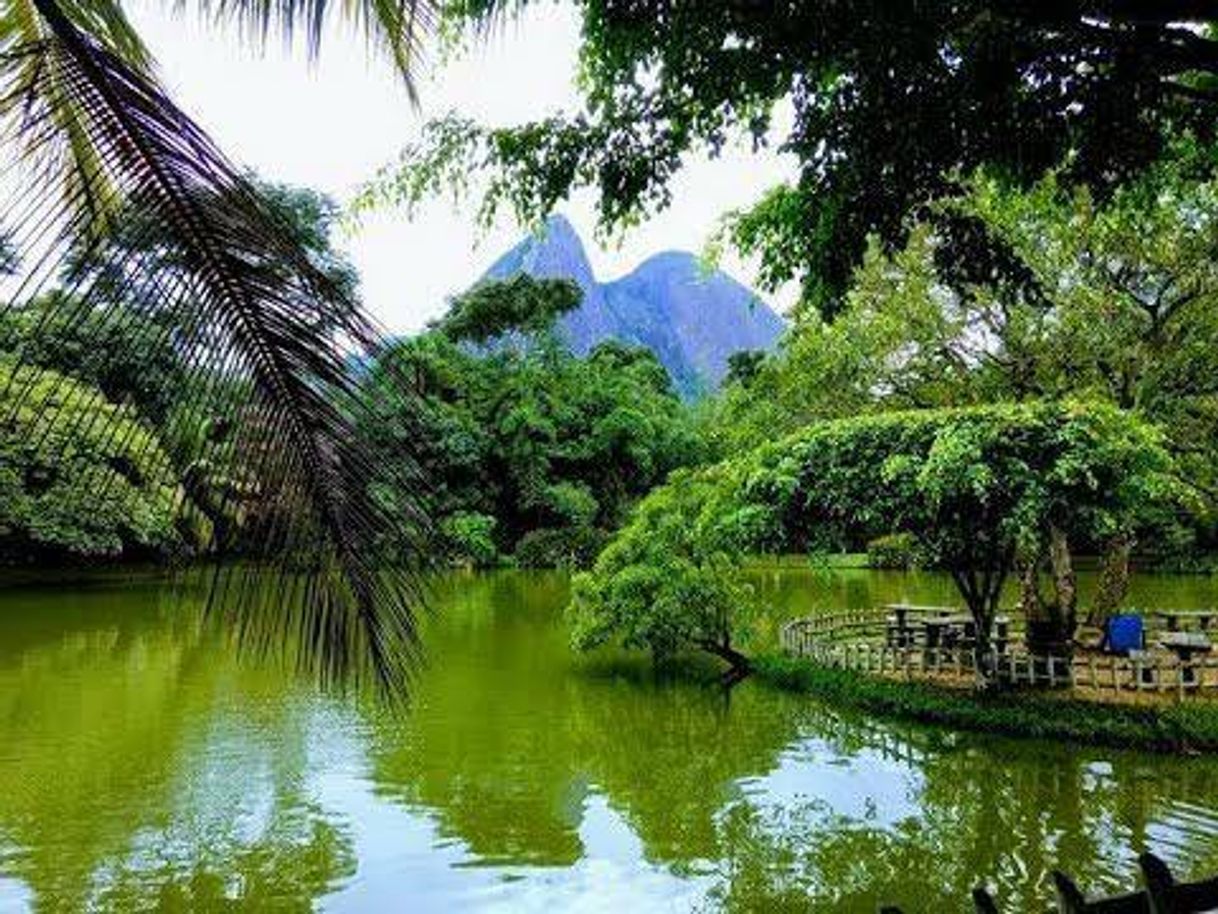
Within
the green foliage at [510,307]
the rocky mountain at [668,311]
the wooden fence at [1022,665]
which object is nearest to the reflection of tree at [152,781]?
the wooden fence at [1022,665]

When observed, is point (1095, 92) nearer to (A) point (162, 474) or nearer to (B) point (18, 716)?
(A) point (162, 474)

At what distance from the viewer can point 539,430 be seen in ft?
136

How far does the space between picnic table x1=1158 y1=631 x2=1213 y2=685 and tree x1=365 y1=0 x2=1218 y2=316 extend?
9.13 meters

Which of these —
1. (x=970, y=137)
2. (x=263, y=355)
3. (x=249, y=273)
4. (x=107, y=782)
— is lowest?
(x=107, y=782)

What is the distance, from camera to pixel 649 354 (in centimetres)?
5194

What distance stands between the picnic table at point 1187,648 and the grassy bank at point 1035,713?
54 cm

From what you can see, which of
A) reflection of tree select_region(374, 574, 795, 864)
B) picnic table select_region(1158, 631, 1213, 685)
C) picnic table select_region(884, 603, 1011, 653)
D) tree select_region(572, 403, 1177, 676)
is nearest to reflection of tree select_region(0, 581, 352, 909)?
reflection of tree select_region(374, 574, 795, 864)

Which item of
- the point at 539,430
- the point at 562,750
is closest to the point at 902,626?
the point at 562,750

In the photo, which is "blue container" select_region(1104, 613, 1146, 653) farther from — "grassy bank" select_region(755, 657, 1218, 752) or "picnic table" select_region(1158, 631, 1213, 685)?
"grassy bank" select_region(755, 657, 1218, 752)

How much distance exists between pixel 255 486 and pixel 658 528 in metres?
13.9

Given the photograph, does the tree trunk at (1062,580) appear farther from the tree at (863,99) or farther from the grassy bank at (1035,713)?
the tree at (863,99)

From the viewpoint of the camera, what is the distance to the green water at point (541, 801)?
7.45 metres

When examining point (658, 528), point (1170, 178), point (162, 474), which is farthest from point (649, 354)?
point (162, 474)

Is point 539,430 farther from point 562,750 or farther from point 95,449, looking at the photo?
point 95,449
